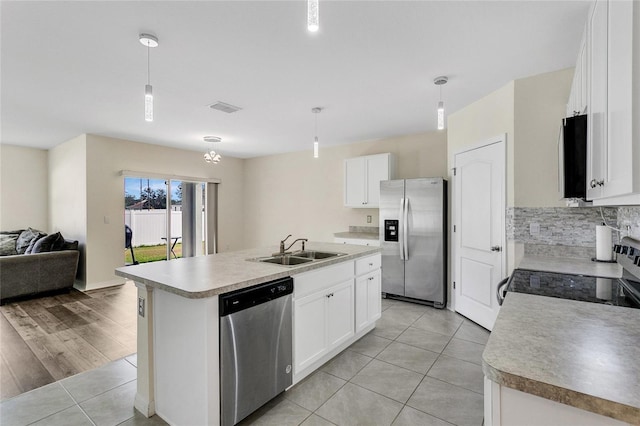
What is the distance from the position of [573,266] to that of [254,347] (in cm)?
241

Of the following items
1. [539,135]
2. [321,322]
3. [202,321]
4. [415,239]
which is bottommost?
[321,322]

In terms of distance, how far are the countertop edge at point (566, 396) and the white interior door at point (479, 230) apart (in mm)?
2609

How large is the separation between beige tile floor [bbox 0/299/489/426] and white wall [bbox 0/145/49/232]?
5085 mm

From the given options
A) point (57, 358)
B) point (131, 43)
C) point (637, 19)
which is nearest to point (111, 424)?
point (57, 358)

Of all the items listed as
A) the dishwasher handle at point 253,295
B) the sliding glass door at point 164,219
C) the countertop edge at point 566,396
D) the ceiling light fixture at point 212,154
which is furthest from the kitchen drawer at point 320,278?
the sliding glass door at point 164,219

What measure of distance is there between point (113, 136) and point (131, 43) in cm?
358

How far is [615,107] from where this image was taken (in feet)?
3.60

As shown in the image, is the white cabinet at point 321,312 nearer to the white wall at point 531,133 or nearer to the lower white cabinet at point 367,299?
the lower white cabinet at point 367,299

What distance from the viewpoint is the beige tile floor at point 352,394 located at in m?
1.98

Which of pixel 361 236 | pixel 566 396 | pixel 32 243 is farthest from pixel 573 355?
pixel 32 243

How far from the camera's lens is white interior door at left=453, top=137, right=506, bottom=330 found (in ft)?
10.4

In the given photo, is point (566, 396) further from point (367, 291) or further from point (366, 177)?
point (366, 177)

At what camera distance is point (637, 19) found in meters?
0.95

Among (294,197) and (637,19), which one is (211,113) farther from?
(637,19)
